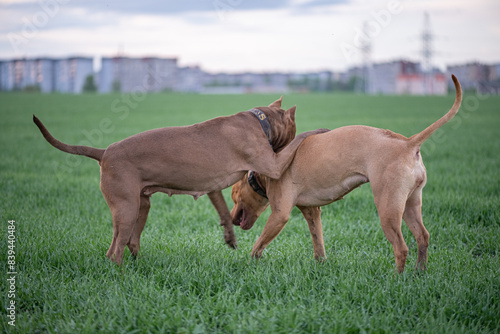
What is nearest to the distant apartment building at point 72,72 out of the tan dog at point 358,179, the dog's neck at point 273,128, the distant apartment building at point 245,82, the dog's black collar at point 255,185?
the distant apartment building at point 245,82

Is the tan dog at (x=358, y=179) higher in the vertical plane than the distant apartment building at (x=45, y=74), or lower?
higher

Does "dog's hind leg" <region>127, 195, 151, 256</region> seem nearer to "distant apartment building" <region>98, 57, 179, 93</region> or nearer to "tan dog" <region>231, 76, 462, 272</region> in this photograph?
"tan dog" <region>231, 76, 462, 272</region>

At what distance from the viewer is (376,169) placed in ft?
13.2

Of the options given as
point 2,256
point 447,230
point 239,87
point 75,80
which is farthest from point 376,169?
point 239,87

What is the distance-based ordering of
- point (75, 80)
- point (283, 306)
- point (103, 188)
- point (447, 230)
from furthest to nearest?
point (75, 80), point (447, 230), point (103, 188), point (283, 306)

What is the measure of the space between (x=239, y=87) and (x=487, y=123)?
121239mm

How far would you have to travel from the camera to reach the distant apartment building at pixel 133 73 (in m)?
95.0

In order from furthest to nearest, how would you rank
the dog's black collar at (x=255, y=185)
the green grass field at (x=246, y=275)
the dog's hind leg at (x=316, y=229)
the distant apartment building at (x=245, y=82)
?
1. the distant apartment building at (x=245, y=82)
2. the dog's black collar at (x=255, y=185)
3. the dog's hind leg at (x=316, y=229)
4. the green grass field at (x=246, y=275)

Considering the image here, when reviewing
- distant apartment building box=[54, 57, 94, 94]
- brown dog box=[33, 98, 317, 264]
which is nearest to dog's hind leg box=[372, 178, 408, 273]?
brown dog box=[33, 98, 317, 264]

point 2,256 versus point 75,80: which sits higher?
point 2,256

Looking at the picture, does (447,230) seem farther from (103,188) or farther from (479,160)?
(479,160)

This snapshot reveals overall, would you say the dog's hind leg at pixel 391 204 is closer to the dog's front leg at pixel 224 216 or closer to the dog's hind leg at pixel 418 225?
the dog's hind leg at pixel 418 225

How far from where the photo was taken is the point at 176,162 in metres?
4.57

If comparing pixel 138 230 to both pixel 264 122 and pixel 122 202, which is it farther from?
pixel 264 122
